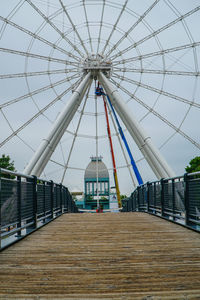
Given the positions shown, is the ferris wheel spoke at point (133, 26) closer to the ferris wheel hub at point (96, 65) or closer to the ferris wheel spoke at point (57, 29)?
the ferris wheel hub at point (96, 65)

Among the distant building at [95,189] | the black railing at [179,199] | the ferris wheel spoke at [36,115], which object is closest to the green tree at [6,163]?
the distant building at [95,189]

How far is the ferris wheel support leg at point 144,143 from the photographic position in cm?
1413

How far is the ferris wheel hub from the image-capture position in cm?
1952

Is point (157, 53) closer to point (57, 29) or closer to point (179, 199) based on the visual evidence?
point (57, 29)

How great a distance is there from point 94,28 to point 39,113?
6.55 meters

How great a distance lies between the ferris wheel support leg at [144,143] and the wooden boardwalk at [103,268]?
8.22 meters

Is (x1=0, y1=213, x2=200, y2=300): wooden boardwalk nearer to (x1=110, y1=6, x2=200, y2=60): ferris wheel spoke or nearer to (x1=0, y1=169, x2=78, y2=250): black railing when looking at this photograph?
(x1=0, y1=169, x2=78, y2=250): black railing

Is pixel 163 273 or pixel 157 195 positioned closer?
pixel 163 273

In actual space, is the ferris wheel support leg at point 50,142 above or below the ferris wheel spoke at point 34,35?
below

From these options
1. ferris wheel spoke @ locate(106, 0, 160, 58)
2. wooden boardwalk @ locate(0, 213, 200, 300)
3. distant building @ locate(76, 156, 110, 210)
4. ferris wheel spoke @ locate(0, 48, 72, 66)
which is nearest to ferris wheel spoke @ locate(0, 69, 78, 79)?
ferris wheel spoke @ locate(0, 48, 72, 66)

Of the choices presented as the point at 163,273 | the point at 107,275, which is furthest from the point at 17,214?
the point at 163,273

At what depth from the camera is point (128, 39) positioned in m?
20.2

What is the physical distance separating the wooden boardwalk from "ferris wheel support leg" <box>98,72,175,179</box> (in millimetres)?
8215

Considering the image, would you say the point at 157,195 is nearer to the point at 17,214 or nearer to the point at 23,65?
the point at 17,214
